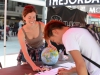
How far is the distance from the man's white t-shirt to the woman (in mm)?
827

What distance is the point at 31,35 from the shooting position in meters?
2.07

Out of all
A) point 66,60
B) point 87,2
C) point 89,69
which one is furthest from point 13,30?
point 89,69

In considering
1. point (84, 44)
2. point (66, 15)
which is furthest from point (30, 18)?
point (66, 15)

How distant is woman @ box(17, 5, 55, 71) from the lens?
1.93 meters

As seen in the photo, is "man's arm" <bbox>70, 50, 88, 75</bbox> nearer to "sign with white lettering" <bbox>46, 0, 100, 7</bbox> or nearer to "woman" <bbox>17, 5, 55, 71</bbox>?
"woman" <bbox>17, 5, 55, 71</bbox>

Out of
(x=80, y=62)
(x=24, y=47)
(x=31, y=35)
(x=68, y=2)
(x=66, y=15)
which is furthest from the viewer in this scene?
(x=66, y=15)

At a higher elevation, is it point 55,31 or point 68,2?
point 68,2

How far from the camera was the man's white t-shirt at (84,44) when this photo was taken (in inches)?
44.9

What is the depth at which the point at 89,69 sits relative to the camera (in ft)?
4.07

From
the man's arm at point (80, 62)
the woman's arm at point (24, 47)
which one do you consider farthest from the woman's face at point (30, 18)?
the man's arm at point (80, 62)

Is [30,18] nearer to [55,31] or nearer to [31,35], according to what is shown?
[31,35]

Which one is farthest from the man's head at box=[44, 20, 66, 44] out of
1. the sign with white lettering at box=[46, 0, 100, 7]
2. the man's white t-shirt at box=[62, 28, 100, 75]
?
the sign with white lettering at box=[46, 0, 100, 7]

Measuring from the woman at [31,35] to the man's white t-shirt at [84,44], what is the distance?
0.83 meters

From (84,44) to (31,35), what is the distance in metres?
0.98
